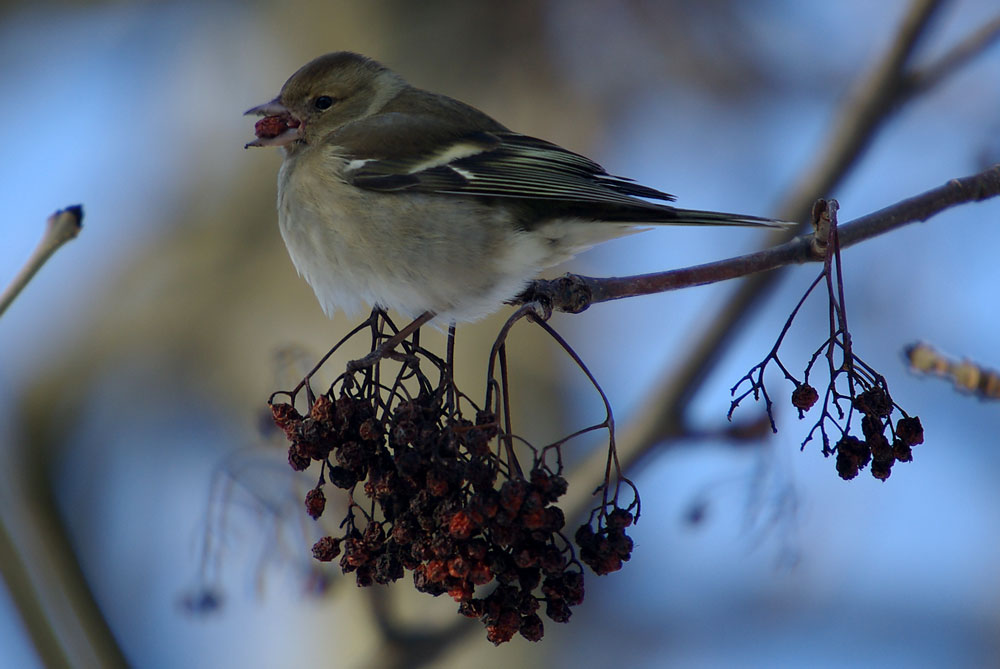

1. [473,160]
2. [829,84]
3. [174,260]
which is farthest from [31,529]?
[829,84]

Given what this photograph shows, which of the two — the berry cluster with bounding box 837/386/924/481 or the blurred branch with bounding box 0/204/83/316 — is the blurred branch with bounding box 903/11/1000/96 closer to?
the berry cluster with bounding box 837/386/924/481

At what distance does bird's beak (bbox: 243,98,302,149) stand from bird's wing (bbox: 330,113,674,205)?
0.30 meters

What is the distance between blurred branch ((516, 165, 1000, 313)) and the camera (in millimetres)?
2406

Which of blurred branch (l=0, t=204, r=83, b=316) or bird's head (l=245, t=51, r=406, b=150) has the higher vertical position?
bird's head (l=245, t=51, r=406, b=150)

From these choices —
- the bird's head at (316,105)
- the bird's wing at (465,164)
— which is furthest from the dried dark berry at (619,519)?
the bird's head at (316,105)

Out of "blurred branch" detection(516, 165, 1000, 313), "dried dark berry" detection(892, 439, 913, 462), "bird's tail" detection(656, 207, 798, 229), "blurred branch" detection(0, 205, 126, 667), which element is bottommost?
"blurred branch" detection(0, 205, 126, 667)

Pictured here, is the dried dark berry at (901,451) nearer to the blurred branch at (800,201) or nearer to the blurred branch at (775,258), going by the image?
the blurred branch at (775,258)

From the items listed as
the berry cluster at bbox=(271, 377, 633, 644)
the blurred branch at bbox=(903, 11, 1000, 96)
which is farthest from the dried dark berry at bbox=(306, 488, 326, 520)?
the blurred branch at bbox=(903, 11, 1000, 96)

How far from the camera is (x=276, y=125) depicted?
4.14 metres

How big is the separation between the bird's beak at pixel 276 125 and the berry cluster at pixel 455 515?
2.07 m

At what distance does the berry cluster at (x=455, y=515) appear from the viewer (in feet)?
6.70

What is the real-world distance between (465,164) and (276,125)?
3.34 feet

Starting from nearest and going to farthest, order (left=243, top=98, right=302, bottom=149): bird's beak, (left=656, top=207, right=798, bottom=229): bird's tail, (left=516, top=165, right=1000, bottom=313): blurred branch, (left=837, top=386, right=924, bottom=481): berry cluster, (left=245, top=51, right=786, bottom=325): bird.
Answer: (left=837, top=386, right=924, bottom=481): berry cluster
(left=516, top=165, right=1000, bottom=313): blurred branch
(left=656, top=207, right=798, bottom=229): bird's tail
(left=245, top=51, right=786, bottom=325): bird
(left=243, top=98, right=302, bottom=149): bird's beak

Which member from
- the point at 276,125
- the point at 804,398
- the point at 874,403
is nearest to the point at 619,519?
the point at 804,398
